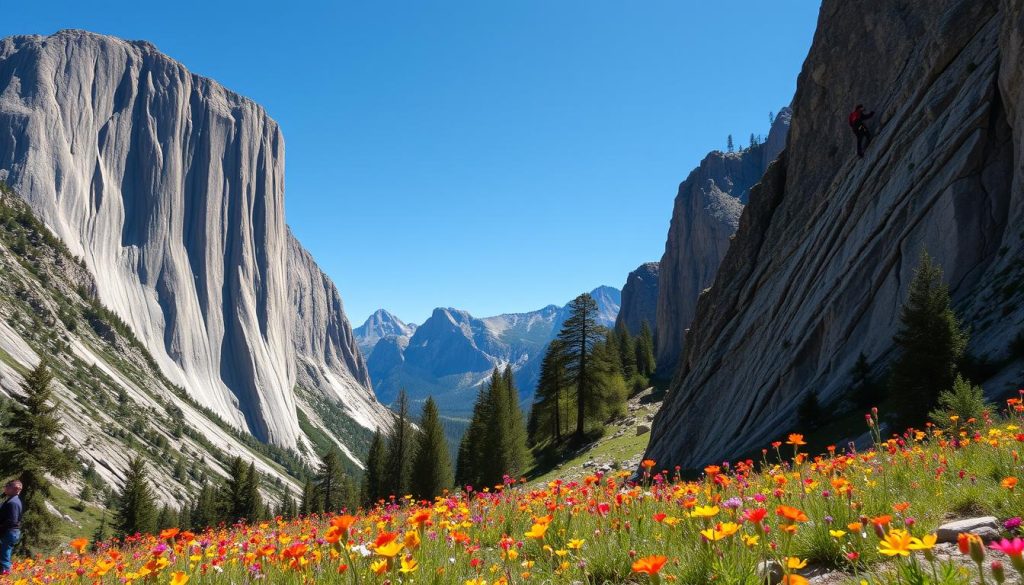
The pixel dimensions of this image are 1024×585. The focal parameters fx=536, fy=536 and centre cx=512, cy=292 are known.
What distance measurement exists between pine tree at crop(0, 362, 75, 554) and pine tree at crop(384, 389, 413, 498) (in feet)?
88.6

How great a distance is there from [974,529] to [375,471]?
5862cm

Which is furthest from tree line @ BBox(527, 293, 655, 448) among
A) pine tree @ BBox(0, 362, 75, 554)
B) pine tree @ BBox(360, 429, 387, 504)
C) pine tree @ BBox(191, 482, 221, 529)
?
pine tree @ BBox(191, 482, 221, 529)

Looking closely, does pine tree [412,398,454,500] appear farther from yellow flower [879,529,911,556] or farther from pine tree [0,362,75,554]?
yellow flower [879,529,911,556]

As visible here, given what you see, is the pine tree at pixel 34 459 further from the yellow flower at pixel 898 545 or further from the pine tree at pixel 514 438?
the yellow flower at pixel 898 545

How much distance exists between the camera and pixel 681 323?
116 m

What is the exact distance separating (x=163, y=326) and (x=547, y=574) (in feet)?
628

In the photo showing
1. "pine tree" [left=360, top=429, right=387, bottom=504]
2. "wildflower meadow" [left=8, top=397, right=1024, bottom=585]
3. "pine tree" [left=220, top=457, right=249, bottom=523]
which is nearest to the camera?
"wildflower meadow" [left=8, top=397, right=1024, bottom=585]

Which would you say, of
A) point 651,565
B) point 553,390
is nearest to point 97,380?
point 553,390

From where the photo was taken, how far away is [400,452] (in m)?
52.0

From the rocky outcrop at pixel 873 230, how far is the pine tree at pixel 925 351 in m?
1.27

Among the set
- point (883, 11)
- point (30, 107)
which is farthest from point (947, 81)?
point (30, 107)

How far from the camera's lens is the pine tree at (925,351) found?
14234 mm

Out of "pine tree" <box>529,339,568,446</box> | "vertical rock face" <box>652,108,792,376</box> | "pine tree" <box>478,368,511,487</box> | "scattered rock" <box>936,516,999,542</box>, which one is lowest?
"scattered rock" <box>936,516,999,542</box>

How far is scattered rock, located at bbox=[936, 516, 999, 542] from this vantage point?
3771 mm
